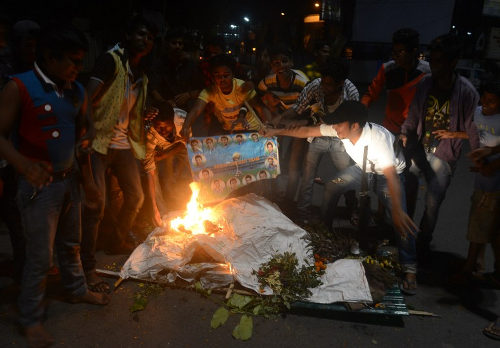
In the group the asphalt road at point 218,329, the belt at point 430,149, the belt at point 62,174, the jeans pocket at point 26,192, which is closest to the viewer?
the jeans pocket at point 26,192

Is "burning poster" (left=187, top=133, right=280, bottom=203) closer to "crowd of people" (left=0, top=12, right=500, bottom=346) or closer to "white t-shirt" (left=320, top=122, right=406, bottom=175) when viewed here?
"crowd of people" (left=0, top=12, right=500, bottom=346)

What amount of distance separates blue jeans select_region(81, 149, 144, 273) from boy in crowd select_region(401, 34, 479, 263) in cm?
326

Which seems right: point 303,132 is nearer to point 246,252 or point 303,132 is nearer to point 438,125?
point 438,125

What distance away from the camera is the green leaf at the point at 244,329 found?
3.52 m

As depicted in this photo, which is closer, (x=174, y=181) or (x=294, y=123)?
(x=294, y=123)

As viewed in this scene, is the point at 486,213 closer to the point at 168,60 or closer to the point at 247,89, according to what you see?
the point at 247,89

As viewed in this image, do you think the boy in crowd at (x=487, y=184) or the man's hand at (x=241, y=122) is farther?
the man's hand at (x=241, y=122)

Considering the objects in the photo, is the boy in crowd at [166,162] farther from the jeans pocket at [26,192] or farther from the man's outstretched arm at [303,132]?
the jeans pocket at [26,192]

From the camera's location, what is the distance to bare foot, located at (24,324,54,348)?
324 cm

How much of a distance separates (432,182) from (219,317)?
116 inches

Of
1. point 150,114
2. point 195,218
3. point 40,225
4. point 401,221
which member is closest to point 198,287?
point 195,218

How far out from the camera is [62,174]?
3203 millimetres

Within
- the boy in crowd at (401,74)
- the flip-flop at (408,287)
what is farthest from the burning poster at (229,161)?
the flip-flop at (408,287)

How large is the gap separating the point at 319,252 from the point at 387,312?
1034 mm
